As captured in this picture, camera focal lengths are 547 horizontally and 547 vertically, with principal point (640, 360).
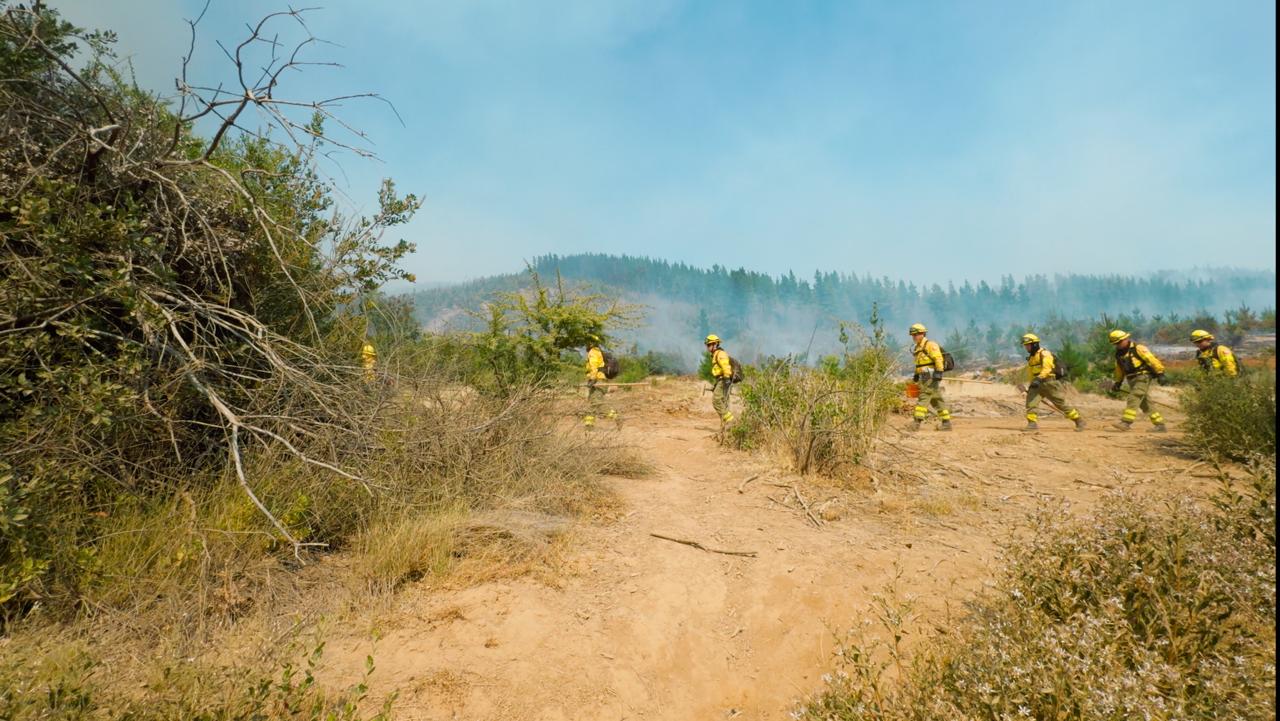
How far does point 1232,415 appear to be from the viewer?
7078mm

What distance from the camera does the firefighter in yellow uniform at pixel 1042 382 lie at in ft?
34.1

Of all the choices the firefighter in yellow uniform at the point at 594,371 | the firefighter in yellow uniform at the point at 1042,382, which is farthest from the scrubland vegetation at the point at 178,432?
the firefighter in yellow uniform at the point at 1042,382

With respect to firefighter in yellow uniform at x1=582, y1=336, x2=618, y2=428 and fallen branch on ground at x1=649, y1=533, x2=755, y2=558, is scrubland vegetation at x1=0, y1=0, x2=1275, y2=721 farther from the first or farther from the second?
firefighter in yellow uniform at x1=582, y1=336, x2=618, y2=428

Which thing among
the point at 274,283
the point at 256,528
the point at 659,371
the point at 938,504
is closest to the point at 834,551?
the point at 938,504

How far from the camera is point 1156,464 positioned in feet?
24.7

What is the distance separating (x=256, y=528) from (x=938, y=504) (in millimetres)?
5595

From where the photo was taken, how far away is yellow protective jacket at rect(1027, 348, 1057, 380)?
34.1ft

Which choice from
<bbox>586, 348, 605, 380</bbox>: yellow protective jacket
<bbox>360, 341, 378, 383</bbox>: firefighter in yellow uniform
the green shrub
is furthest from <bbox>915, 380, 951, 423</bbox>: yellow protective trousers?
<bbox>360, 341, 378, 383</bbox>: firefighter in yellow uniform

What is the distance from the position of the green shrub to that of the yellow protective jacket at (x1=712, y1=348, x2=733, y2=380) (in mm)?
6312

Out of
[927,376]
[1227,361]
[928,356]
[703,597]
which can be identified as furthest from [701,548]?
[1227,361]

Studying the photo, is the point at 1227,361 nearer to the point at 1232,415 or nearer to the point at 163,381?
the point at 1232,415

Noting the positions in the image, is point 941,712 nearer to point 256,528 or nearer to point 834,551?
point 834,551

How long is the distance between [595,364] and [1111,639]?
803 cm

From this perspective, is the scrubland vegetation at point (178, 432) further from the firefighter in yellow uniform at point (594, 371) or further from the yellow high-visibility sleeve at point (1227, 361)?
the yellow high-visibility sleeve at point (1227, 361)
